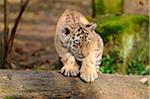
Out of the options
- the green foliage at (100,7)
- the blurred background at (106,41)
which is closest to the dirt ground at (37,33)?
the blurred background at (106,41)

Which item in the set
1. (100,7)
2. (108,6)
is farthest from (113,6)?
(100,7)

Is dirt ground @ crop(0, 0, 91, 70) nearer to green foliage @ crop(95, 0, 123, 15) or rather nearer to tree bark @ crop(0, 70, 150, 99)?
green foliage @ crop(95, 0, 123, 15)

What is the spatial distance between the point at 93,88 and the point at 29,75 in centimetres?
72

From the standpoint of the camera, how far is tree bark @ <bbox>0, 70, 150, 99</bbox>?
5793 millimetres

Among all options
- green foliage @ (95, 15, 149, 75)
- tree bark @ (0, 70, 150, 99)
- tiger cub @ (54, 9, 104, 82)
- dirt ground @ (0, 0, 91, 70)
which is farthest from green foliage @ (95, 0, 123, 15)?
tree bark @ (0, 70, 150, 99)

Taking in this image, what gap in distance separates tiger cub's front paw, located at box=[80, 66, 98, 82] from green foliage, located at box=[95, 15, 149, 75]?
189 cm

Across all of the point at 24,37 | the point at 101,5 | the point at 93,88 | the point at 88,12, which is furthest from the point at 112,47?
the point at 88,12

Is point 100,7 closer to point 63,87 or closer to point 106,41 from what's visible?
point 106,41

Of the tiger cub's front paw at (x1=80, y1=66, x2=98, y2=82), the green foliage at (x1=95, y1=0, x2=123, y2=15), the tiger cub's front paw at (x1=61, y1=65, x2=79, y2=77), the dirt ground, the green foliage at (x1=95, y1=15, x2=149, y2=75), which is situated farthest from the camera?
the dirt ground

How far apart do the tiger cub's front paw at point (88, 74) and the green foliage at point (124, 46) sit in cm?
189

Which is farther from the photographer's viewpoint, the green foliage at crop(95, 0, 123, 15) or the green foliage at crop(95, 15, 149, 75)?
Answer: the green foliage at crop(95, 0, 123, 15)

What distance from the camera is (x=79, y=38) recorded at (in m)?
5.95

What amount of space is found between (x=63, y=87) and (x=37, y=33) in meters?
6.79

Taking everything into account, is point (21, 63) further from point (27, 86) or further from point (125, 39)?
point (27, 86)
